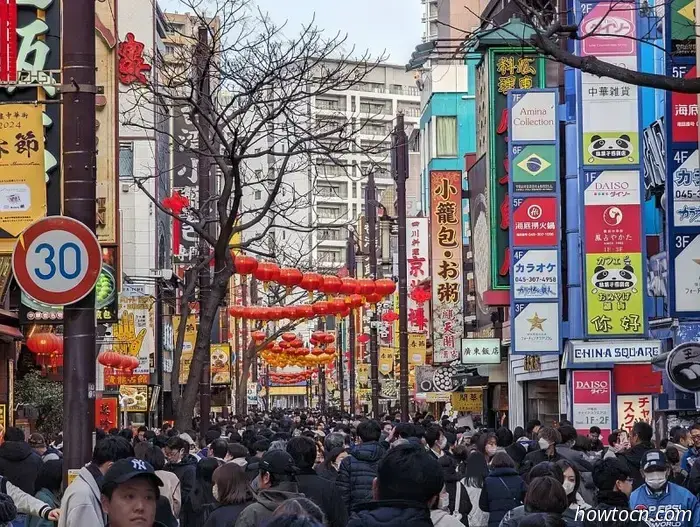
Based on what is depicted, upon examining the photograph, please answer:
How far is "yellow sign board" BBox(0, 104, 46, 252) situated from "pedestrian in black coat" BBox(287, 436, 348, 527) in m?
6.29

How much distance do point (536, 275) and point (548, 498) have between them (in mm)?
23299

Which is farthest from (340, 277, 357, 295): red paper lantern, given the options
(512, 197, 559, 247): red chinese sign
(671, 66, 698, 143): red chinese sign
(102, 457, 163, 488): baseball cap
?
(102, 457, 163, 488): baseball cap

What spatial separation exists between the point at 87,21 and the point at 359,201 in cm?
16054

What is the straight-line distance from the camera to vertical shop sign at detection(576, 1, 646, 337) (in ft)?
94.4

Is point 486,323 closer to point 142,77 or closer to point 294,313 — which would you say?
point 294,313

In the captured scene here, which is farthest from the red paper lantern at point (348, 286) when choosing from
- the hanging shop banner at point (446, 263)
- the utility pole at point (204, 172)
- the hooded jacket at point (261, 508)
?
the hooded jacket at point (261, 508)

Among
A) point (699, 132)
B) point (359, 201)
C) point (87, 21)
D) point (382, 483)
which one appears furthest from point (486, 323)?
point (359, 201)

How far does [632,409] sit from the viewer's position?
29.3m

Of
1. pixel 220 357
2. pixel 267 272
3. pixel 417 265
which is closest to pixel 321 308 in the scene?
pixel 267 272

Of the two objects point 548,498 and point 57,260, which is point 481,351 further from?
point 548,498

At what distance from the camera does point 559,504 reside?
8242mm

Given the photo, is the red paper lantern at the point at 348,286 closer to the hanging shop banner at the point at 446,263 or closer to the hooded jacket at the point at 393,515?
the hanging shop banner at the point at 446,263

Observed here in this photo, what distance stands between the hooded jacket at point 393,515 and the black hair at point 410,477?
0.07m

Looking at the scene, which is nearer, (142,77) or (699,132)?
(699,132)
